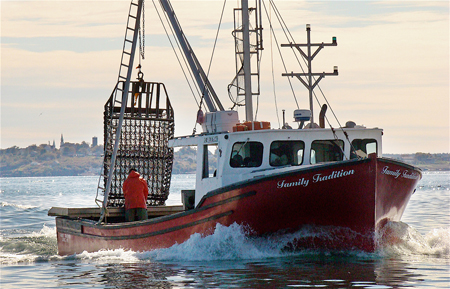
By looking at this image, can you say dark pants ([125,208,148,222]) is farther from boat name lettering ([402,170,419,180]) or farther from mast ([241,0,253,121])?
boat name lettering ([402,170,419,180])

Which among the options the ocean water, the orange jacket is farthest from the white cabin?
the orange jacket

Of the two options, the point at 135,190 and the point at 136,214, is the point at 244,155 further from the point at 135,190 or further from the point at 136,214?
the point at 136,214

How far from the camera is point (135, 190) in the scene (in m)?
15.6

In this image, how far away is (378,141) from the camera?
14.3 m

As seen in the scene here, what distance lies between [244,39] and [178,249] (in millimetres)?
4972

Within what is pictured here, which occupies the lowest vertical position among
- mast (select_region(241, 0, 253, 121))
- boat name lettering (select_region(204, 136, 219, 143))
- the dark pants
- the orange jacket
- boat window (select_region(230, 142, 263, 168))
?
the dark pants

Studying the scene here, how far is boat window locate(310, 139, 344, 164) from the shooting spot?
1380 centimetres

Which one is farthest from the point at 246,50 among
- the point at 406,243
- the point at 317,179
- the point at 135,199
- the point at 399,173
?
the point at 406,243

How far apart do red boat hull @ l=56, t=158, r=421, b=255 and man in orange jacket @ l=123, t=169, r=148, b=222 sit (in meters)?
2.25

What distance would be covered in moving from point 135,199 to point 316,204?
496 cm

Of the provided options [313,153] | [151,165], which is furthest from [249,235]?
[151,165]

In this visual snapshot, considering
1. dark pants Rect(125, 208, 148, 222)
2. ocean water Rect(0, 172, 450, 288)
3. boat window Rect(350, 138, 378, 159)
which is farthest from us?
dark pants Rect(125, 208, 148, 222)

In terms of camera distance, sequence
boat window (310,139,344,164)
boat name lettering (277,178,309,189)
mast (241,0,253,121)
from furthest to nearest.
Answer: mast (241,0,253,121)
boat window (310,139,344,164)
boat name lettering (277,178,309,189)

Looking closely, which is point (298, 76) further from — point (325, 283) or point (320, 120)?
point (325, 283)
